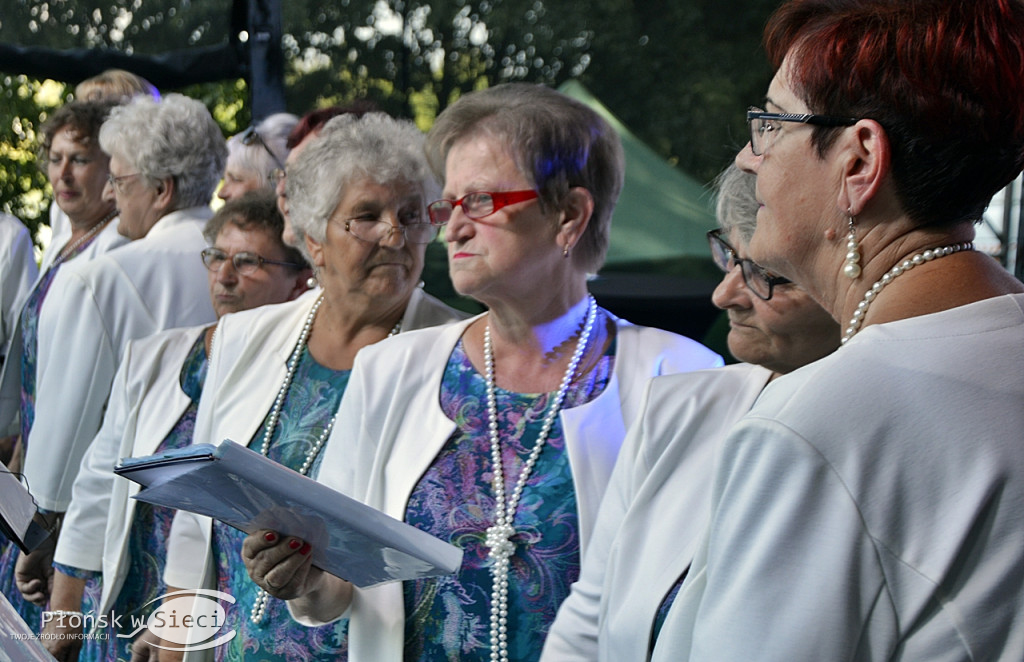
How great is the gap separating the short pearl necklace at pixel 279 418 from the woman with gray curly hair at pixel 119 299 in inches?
33.0

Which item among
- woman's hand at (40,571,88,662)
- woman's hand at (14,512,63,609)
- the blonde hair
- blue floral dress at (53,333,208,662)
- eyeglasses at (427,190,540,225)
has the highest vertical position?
eyeglasses at (427,190,540,225)

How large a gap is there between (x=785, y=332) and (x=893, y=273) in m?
0.74

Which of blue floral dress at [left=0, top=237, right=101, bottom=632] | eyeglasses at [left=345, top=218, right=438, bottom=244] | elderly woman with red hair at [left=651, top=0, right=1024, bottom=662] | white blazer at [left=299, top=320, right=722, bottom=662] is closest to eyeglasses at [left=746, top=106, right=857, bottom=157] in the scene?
elderly woman with red hair at [left=651, top=0, right=1024, bottom=662]

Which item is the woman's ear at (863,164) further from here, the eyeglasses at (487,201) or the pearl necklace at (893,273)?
the eyeglasses at (487,201)

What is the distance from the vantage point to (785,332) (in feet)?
6.26

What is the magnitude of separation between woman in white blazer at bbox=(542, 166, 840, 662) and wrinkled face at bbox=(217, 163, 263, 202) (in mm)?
2430

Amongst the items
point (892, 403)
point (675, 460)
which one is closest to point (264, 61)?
point (675, 460)

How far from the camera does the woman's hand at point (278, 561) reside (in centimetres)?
187

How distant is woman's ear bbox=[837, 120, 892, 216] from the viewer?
45.2 inches

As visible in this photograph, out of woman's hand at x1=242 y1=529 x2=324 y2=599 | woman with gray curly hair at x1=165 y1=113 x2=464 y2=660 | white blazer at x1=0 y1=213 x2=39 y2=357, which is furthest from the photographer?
white blazer at x1=0 y1=213 x2=39 y2=357

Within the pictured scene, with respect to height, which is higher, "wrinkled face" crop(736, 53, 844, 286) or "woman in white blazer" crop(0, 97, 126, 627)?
"wrinkled face" crop(736, 53, 844, 286)

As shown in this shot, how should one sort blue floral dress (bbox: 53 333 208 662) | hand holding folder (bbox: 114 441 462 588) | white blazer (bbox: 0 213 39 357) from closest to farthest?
1. hand holding folder (bbox: 114 441 462 588)
2. blue floral dress (bbox: 53 333 208 662)
3. white blazer (bbox: 0 213 39 357)

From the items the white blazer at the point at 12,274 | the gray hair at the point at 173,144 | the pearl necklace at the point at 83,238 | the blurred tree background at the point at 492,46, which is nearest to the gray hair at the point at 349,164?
the gray hair at the point at 173,144

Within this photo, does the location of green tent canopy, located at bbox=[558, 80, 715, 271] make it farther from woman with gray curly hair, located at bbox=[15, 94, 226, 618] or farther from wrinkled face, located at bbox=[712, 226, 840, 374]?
wrinkled face, located at bbox=[712, 226, 840, 374]
